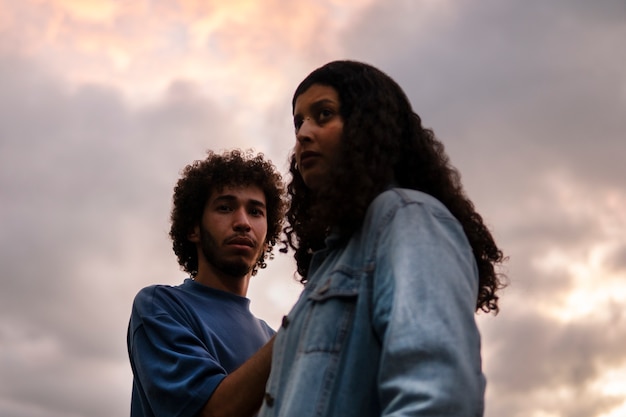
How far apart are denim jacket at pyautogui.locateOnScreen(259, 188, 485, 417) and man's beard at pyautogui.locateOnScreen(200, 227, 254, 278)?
283 cm

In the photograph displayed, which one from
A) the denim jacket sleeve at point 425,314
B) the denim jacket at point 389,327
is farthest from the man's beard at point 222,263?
the denim jacket sleeve at point 425,314

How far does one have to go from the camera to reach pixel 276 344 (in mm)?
3945

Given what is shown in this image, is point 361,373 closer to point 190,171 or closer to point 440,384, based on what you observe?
point 440,384

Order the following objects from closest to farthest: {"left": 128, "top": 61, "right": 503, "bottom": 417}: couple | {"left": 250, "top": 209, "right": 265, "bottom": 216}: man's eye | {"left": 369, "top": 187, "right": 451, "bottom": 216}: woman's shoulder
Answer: {"left": 128, "top": 61, "right": 503, "bottom": 417}: couple, {"left": 369, "top": 187, "right": 451, "bottom": 216}: woman's shoulder, {"left": 250, "top": 209, "right": 265, "bottom": 216}: man's eye

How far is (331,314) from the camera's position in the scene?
3.62 m

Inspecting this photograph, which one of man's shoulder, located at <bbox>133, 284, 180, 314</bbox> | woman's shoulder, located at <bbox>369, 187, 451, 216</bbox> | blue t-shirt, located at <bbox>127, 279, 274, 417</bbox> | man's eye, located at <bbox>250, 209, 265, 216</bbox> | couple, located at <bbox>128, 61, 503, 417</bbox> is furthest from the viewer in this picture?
man's eye, located at <bbox>250, 209, 265, 216</bbox>

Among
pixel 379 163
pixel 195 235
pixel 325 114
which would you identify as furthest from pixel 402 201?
pixel 195 235

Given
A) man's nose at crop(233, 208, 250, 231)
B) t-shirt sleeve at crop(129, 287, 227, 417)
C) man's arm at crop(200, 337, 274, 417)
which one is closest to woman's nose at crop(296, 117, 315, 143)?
man's arm at crop(200, 337, 274, 417)

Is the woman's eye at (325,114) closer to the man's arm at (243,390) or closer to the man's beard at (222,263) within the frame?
the man's arm at (243,390)

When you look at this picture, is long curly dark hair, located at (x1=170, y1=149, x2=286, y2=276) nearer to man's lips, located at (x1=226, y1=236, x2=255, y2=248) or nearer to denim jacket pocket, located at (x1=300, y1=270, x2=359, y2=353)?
man's lips, located at (x1=226, y1=236, x2=255, y2=248)

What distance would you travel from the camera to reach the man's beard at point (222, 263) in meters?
6.77

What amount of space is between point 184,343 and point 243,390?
0.84 m

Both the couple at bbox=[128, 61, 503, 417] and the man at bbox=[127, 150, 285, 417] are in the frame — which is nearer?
the couple at bbox=[128, 61, 503, 417]

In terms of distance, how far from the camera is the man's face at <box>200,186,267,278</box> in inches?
267
